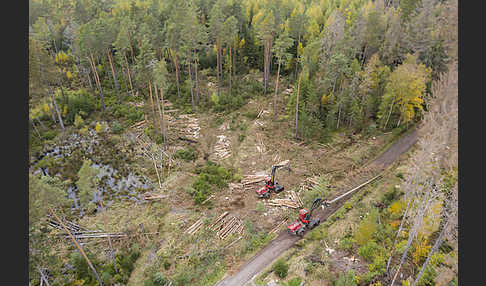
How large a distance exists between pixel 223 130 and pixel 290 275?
73.3ft

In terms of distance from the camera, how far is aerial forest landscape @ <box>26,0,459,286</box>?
701 inches

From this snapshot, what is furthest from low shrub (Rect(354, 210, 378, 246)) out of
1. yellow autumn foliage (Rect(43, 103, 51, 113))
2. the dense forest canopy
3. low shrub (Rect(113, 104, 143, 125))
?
yellow autumn foliage (Rect(43, 103, 51, 113))

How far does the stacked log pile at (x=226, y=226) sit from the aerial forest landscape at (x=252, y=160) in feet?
0.45

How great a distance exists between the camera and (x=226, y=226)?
2334cm

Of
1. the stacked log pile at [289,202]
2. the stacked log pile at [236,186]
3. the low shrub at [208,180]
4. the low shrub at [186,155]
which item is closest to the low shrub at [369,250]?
the stacked log pile at [289,202]

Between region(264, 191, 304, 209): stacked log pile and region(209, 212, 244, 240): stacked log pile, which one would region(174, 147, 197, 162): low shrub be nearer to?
region(209, 212, 244, 240): stacked log pile

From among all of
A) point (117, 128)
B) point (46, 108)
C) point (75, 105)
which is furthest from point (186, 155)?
point (46, 108)

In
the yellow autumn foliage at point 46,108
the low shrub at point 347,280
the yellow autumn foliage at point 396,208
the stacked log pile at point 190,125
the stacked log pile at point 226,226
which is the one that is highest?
the yellow autumn foliage at point 46,108

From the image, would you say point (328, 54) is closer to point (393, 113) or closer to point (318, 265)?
point (393, 113)

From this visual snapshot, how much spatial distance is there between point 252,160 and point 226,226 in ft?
33.3

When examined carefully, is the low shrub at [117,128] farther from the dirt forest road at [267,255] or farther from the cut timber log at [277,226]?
the dirt forest road at [267,255]

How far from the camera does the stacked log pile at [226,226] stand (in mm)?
22802

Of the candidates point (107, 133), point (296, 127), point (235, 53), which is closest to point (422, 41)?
point (296, 127)

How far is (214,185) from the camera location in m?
28.0
